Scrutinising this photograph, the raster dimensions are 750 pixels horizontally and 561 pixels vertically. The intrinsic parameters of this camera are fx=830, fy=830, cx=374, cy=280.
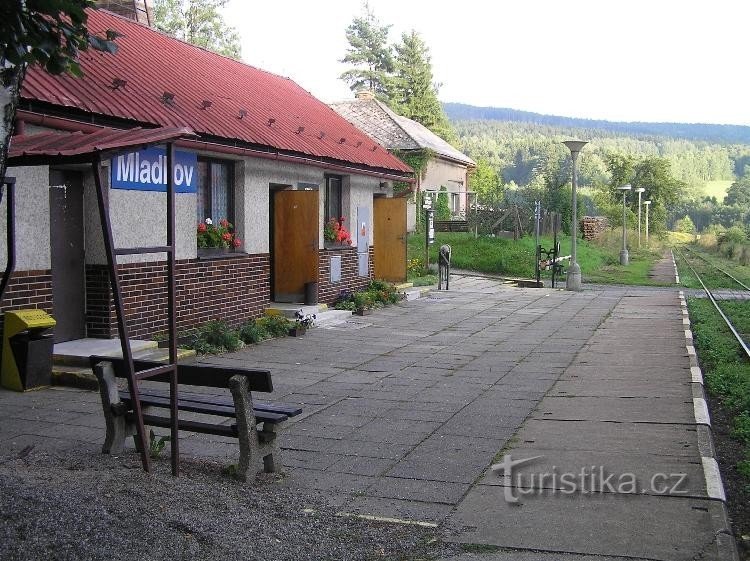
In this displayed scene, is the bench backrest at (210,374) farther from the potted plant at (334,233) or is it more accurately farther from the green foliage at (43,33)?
the potted plant at (334,233)

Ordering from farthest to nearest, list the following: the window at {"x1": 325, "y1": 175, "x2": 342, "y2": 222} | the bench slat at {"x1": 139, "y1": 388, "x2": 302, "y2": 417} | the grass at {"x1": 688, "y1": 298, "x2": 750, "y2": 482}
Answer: the window at {"x1": 325, "y1": 175, "x2": 342, "y2": 222} → the grass at {"x1": 688, "y1": 298, "x2": 750, "y2": 482} → the bench slat at {"x1": 139, "y1": 388, "x2": 302, "y2": 417}

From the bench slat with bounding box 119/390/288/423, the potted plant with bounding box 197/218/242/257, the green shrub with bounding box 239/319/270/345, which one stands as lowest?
the green shrub with bounding box 239/319/270/345

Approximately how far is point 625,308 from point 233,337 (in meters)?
10.9

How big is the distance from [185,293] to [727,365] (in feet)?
25.0

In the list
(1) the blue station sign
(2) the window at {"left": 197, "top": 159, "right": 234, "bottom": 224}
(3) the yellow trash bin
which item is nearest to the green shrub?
(2) the window at {"left": 197, "top": 159, "right": 234, "bottom": 224}

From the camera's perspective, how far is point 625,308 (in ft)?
63.2

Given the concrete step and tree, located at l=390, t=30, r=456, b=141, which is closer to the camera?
the concrete step

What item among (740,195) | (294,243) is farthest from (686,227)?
(294,243)

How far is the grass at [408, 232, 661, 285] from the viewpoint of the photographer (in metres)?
30.4

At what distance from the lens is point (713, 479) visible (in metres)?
5.70

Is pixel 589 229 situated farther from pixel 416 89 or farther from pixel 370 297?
pixel 370 297

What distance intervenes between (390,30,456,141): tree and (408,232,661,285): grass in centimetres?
2544

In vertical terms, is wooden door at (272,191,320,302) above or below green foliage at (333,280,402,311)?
above

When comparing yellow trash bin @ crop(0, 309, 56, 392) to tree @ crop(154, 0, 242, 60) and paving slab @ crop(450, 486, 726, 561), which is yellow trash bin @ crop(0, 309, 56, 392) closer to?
paving slab @ crop(450, 486, 726, 561)
